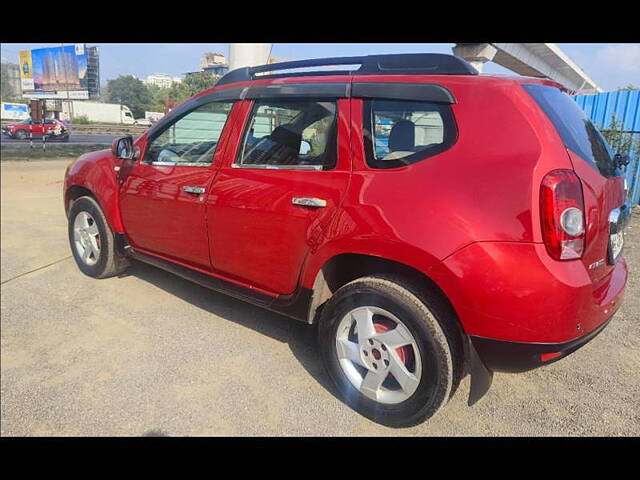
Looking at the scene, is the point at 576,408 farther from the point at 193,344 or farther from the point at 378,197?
the point at 193,344

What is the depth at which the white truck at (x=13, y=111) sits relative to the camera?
44438 mm

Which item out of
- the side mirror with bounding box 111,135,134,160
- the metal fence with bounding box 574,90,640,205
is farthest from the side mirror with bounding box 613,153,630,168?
the metal fence with bounding box 574,90,640,205


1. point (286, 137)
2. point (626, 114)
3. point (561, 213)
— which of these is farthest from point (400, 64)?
point (626, 114)

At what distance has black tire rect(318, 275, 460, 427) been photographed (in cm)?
210

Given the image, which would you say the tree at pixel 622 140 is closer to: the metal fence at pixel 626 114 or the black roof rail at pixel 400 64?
the metal fence at pixel 626 114

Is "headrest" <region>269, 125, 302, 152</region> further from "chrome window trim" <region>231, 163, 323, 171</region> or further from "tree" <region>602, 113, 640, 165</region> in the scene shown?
"tree" <region>602, 113, 640, 165</region>

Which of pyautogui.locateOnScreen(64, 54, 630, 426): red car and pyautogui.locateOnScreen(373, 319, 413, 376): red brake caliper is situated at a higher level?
pyautogui.locateOnScreen(64, 54, 630, 426): red car

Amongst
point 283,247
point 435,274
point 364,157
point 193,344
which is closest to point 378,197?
point 364,157

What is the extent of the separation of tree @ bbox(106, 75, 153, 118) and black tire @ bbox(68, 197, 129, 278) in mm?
81364

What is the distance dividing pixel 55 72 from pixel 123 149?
45.9 m

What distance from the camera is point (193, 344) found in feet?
10.4

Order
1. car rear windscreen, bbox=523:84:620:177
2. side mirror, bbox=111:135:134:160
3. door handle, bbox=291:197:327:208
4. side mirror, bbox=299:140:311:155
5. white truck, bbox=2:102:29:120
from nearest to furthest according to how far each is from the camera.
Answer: car rear windscreen, bbox=523:84:620:177, door handle, bbox=291:197:327:208, side mirror, bbox=299:140:311:155, side mirror, bbox=111:135:134:160, white truck, bbox=2:102:29:120

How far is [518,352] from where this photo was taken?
1968mm

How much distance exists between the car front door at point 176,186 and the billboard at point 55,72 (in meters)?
41.1
